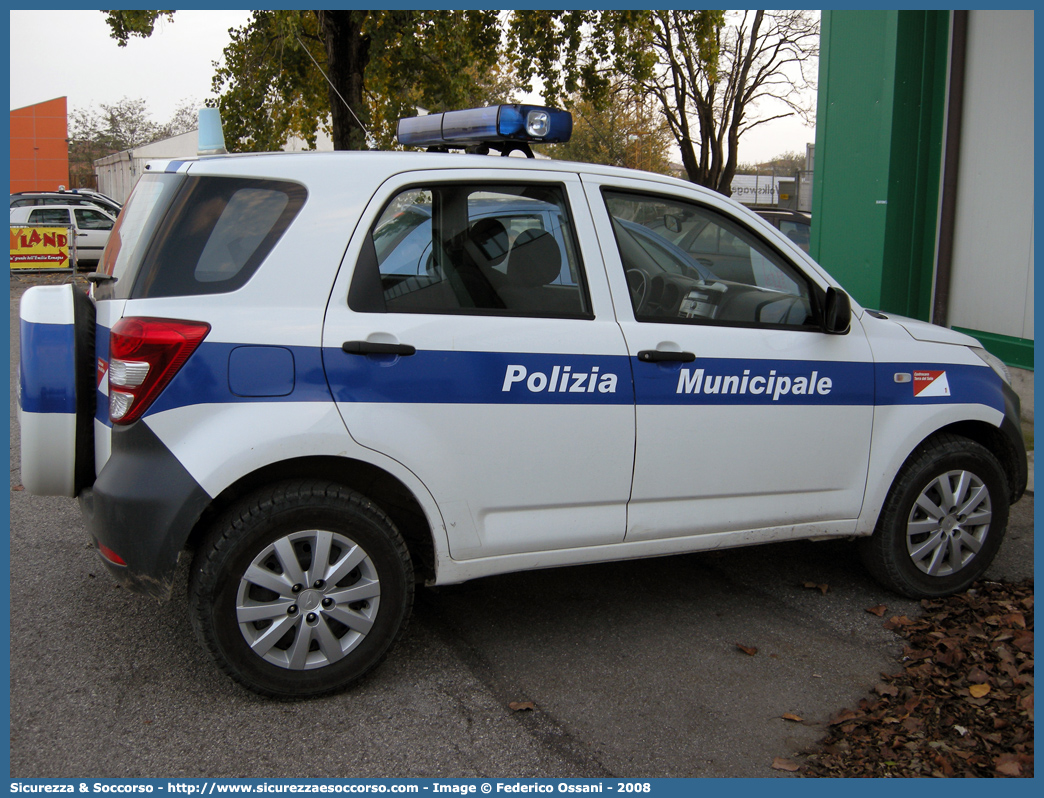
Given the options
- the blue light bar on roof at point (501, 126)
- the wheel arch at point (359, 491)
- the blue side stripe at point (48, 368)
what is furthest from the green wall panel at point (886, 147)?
the blue side stripe at point (48, 368)

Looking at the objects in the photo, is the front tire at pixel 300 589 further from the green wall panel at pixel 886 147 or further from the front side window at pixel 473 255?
the green wall panel at pixel 886 147

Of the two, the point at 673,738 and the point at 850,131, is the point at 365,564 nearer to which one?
the point at 673,738

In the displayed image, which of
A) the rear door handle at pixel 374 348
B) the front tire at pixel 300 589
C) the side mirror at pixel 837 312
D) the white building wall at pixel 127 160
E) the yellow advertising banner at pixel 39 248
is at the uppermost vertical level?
the white building wall at pixel 127 160

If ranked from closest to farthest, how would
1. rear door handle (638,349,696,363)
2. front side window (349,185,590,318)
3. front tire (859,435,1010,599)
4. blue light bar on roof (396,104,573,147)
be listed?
front side window (349,185,590,318), rear door handle (638,349,696,363), blue light bar on roof (396,104,573,147), front tire (859,435,1010,599)

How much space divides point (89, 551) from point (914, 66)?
276 inches

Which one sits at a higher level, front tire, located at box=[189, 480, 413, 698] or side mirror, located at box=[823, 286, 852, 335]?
side mirror, located at box=[823, 286, 852, 335]

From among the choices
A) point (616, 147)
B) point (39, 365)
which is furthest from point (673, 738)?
point (616, 147)

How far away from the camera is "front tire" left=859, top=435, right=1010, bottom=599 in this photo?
4258 mm

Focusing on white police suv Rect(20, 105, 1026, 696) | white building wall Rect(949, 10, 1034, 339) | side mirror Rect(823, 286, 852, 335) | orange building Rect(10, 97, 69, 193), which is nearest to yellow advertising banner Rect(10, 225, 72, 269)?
white building wall Rect(949, 10, 1034, 339)

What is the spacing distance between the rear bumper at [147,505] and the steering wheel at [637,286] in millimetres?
1740

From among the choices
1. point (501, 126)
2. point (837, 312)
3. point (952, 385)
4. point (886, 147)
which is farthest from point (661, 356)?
point (886, 147)

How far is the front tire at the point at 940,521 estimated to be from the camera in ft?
14.0

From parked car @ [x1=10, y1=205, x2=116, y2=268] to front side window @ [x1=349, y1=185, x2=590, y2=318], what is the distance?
19.1 meters

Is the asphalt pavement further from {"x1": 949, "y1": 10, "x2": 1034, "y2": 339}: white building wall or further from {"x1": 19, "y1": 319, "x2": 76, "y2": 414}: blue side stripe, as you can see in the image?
{"x1": 949, "y1": 10, "x2": 1034, "y2": 339}: white building wall
